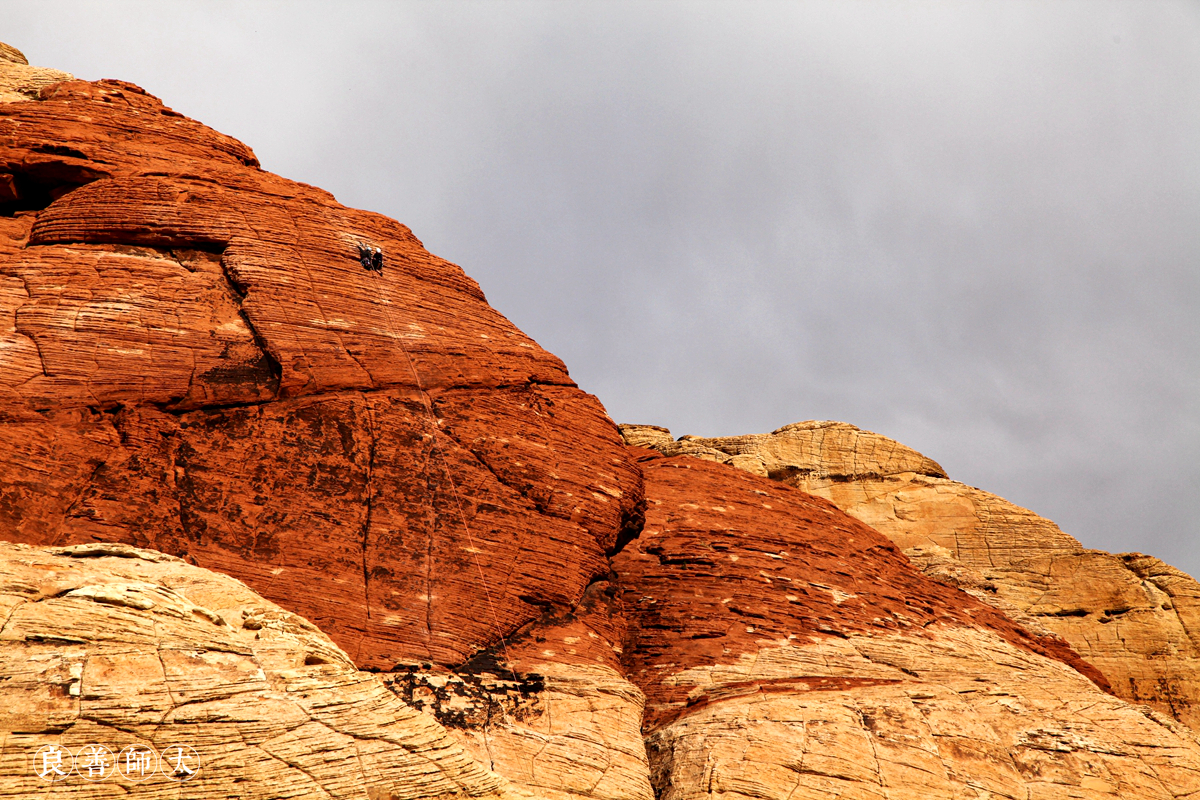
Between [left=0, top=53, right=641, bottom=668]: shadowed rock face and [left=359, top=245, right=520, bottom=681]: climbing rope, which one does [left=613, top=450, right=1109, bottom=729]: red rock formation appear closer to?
[left=0, top=53, right=641, bottom=668]: shadowed rock face

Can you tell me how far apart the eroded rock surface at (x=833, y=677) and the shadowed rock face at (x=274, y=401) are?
2192 millimetres

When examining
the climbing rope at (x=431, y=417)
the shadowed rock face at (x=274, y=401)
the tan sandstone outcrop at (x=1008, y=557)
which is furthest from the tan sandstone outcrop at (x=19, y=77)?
the tan sandstone outcrop at (x=1008, y=557)

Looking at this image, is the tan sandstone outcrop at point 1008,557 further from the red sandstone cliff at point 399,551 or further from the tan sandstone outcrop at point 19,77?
the tan sandstone outcrop at point 19,77

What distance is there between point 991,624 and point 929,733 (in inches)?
297

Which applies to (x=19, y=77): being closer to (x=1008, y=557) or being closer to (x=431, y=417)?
(x=431, y=417)

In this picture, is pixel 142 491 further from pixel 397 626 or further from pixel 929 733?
pixel 929 733

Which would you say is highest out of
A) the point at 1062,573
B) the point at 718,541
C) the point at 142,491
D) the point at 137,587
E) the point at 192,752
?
the point at 1062,573

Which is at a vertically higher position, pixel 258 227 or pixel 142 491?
pixel 258 227

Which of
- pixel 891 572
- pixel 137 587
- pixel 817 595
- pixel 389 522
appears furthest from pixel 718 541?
pixel 137 587

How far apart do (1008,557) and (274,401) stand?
23.5 meters

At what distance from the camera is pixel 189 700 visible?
1112 cm

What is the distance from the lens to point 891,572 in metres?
25.0

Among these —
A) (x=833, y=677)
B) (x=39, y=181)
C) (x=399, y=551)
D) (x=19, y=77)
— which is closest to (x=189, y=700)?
(x=399, y=551)

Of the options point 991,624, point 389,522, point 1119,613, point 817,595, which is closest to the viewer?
point 389,522
